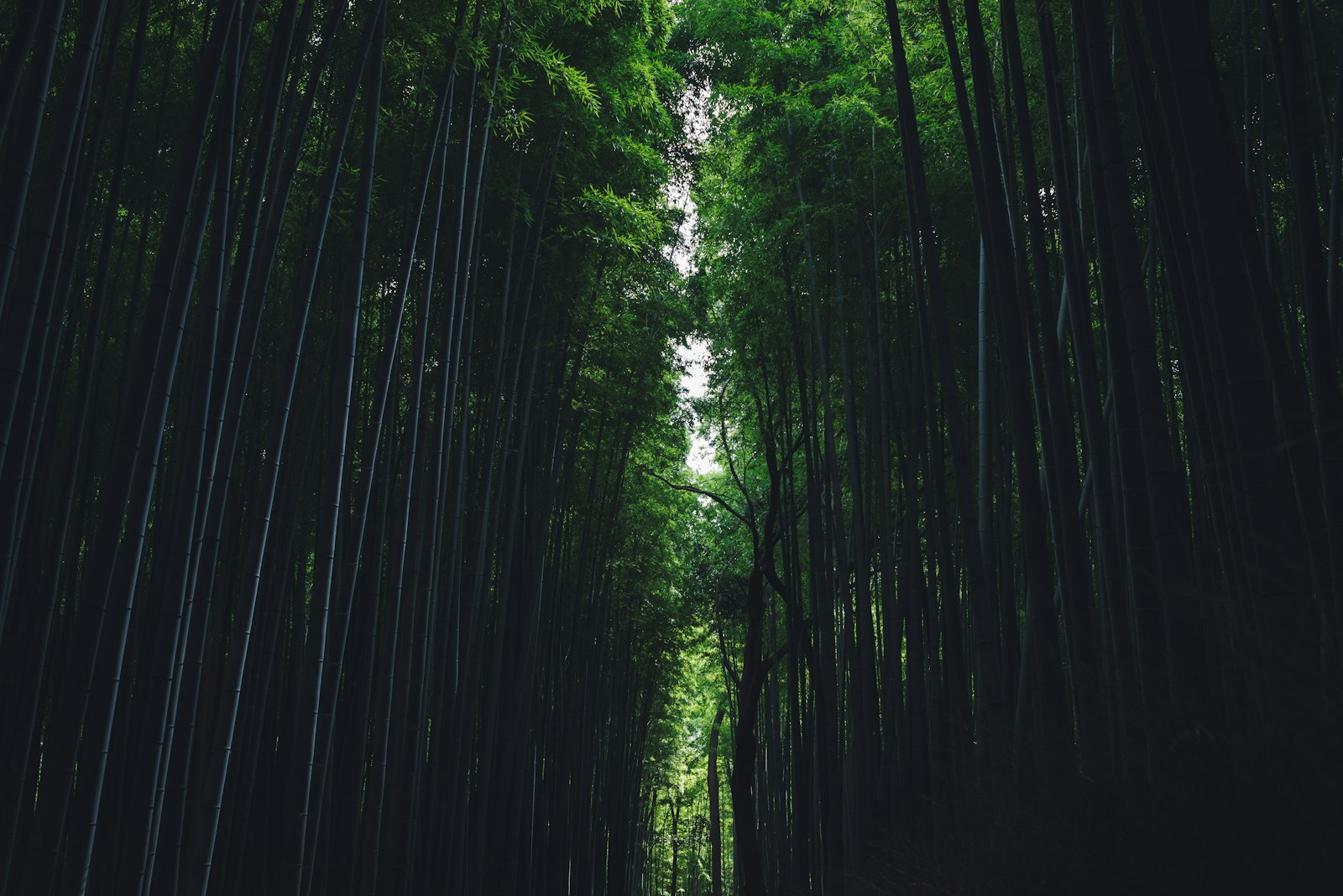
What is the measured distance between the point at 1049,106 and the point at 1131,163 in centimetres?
213

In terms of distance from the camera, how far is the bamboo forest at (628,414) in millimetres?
1514

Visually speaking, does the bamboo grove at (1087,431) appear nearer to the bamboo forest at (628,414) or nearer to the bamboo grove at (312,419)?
the bamboo forest at (628,414)

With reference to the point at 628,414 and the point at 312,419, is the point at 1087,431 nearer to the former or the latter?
the point at 312,419

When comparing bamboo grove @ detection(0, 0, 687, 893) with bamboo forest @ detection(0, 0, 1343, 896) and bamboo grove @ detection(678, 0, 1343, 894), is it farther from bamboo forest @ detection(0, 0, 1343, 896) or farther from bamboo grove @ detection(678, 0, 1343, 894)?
bamboo grove @ detection(678, 0, 1343, 894)

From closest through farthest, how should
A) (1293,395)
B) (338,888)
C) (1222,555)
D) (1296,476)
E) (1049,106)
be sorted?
(1296,476) → (1293,395) → (1222,555) → (1049,106) → (338,888)

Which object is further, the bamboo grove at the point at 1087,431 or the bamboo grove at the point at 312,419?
the bamboo grove at the point at 312,419

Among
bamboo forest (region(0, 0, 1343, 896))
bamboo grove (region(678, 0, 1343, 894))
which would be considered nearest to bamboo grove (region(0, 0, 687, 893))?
bamboo forest (region(0, 0, 1343, 896))

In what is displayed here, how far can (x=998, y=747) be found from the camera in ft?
7.63

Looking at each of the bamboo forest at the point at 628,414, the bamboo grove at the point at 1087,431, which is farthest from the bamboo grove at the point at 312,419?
the bamboo grove at the point at 1087,431

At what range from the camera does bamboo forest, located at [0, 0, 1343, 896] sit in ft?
4.97

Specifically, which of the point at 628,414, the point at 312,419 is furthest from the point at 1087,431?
the point at 628,414

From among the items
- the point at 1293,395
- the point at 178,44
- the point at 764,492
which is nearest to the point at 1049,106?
the point at 1293,395

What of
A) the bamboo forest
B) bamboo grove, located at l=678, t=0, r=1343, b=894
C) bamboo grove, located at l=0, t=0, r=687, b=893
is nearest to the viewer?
bamboo grove, located at l=678, t=0, r=1343, b=894

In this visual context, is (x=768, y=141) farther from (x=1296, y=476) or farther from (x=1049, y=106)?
(x=1296, y=476)
